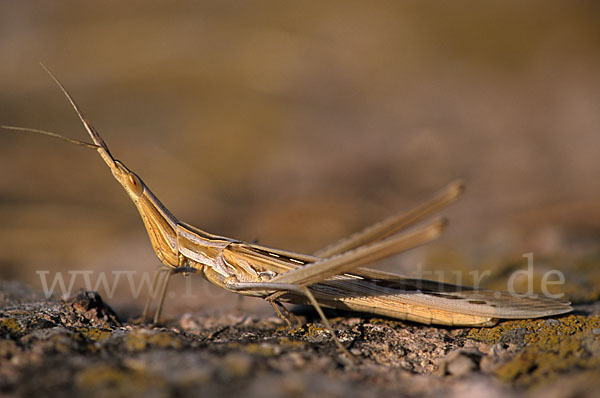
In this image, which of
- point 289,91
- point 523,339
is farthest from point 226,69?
point 523,339

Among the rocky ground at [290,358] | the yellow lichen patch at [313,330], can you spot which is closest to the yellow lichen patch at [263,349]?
the rocky ground at [290,358]

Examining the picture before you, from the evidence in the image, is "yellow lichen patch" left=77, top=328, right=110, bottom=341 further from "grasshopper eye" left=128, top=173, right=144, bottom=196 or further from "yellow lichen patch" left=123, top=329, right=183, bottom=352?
"grasshopper eye" left=128, top=173, right=144, bottom=196

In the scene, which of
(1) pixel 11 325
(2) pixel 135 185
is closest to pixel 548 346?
(2) pixel 135 185

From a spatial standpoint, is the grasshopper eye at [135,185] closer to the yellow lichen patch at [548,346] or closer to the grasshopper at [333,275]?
the grasshopper at [333,275]

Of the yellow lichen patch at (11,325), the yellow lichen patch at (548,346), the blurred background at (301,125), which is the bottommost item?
the yellow lichen patch at (11,325)

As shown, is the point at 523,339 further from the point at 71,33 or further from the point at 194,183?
the point at 71,33

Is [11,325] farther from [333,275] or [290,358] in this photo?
[333,275]

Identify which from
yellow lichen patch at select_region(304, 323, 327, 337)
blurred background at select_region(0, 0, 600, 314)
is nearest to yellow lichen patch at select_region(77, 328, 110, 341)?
yellow lichen patch at select_region(304, 323, 327, 337)
